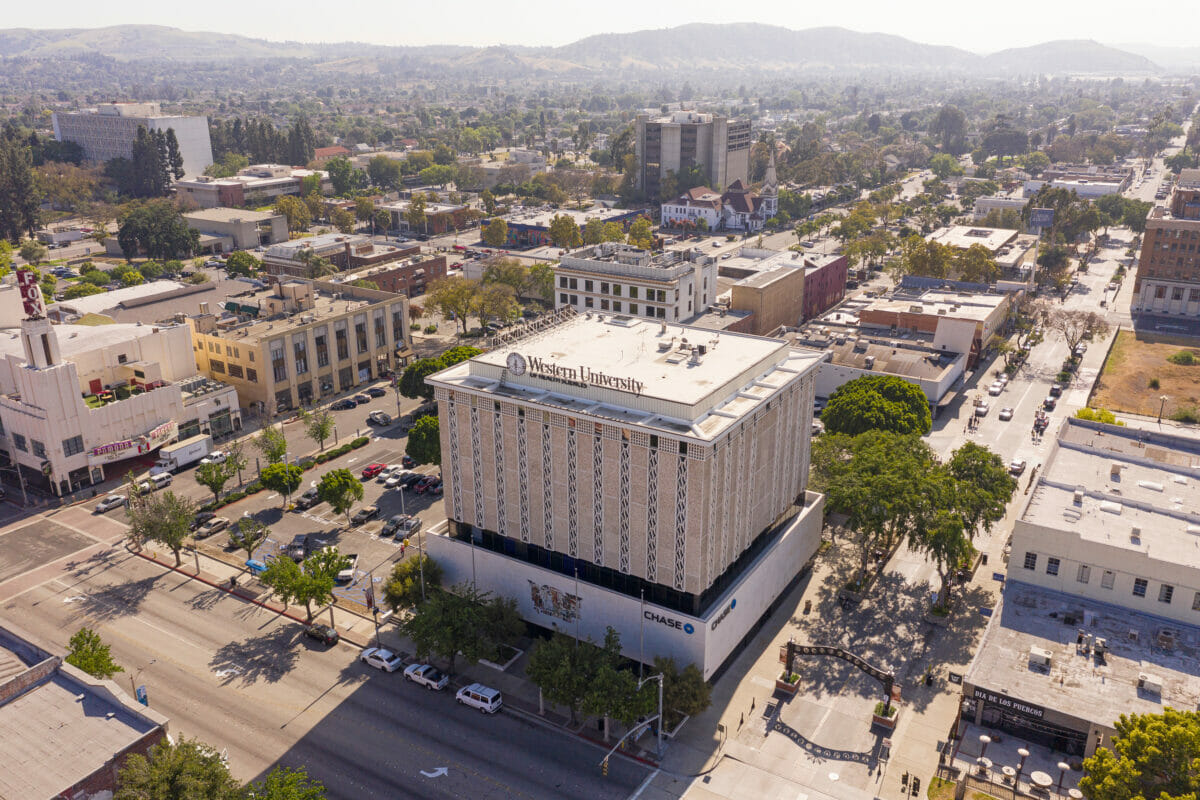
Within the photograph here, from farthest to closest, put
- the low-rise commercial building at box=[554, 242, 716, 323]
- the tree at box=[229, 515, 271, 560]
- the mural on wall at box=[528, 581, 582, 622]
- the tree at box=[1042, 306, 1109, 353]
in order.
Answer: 1. the tree at box=[1042, 306, 1109, 353]
2. the low-rise commercial building at box=[554, 242, 716, 323]
3. the tree at box=[229, 515, 271, 560]
4. the mural on wall at box=[528, 581, 582, 622]

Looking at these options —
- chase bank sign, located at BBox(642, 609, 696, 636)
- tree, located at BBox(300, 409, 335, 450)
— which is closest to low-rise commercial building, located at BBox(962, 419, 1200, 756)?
chase bank sign, located at BBox(642, 609, 696, 636)

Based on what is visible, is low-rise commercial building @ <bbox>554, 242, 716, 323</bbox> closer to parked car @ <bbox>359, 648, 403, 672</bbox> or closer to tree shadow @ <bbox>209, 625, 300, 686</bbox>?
parked car @ <bbox>359, 648, 403, 672</bbox>

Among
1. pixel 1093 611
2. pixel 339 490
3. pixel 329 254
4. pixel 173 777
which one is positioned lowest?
pixel 1093 611

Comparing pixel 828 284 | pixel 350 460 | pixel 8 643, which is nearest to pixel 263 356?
pixel 350 460

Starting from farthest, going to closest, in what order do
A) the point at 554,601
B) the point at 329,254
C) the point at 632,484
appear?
the point at 329,254
the point at 554,601
the point at 632,484

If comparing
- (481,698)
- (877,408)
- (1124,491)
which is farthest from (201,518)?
(1124,491)

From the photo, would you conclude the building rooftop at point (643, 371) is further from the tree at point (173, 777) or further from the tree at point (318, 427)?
the tree at point (318, 427)

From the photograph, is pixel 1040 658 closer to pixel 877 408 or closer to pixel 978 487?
pixel 978 487
